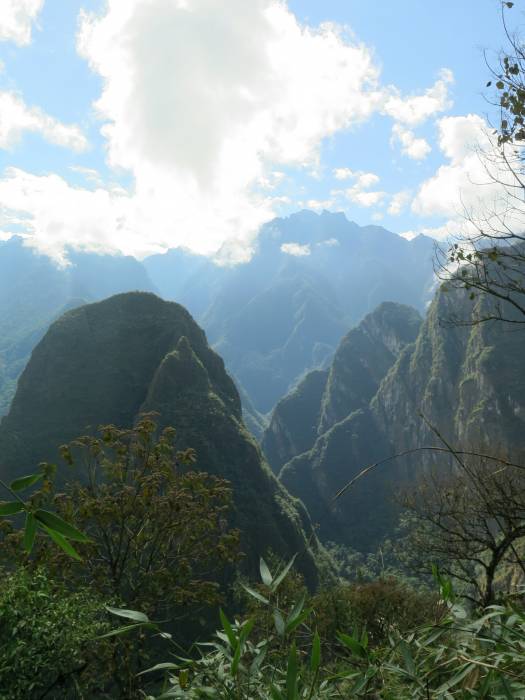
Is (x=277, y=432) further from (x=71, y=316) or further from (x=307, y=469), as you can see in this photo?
(x=71, y=316)

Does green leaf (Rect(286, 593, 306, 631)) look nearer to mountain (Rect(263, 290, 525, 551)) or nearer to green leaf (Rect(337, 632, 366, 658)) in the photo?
green leaf (Rect(337, 632, 366, 658))

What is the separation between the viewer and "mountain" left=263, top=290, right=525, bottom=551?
9238 centimetres

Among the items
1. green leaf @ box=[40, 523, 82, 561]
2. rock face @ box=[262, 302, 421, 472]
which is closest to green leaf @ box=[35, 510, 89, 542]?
green leaf @ box=[40, 523, 82, 561]

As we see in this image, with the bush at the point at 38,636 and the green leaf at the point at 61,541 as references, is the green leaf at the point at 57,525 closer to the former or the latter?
the green leaf at the point at 61,541

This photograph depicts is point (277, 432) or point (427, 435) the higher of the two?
point (427, 435)

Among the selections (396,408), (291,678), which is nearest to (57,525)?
(291,678)

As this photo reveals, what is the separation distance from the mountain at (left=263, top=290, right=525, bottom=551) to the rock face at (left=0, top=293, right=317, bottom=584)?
14.9m

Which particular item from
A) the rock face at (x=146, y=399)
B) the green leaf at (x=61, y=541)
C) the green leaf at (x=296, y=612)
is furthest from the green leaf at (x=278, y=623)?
the rock face at (x=146, y=399)

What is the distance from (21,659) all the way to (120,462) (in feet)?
15.1

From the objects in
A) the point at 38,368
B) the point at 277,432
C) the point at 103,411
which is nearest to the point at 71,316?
the point at 38,368

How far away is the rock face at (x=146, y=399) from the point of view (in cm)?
6309

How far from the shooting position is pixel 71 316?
8594 cm

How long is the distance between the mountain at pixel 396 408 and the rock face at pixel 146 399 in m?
14.9

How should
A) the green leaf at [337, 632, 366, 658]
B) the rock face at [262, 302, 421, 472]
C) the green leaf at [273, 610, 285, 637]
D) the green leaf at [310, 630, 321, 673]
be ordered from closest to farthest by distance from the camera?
the green leaf at [310, 630, 321, 673]
the green leaf at [273, 610, 285, 637]
the green leaf at [337, 632, 366, 658]
the rock face at [262, 302, 421, 472]
